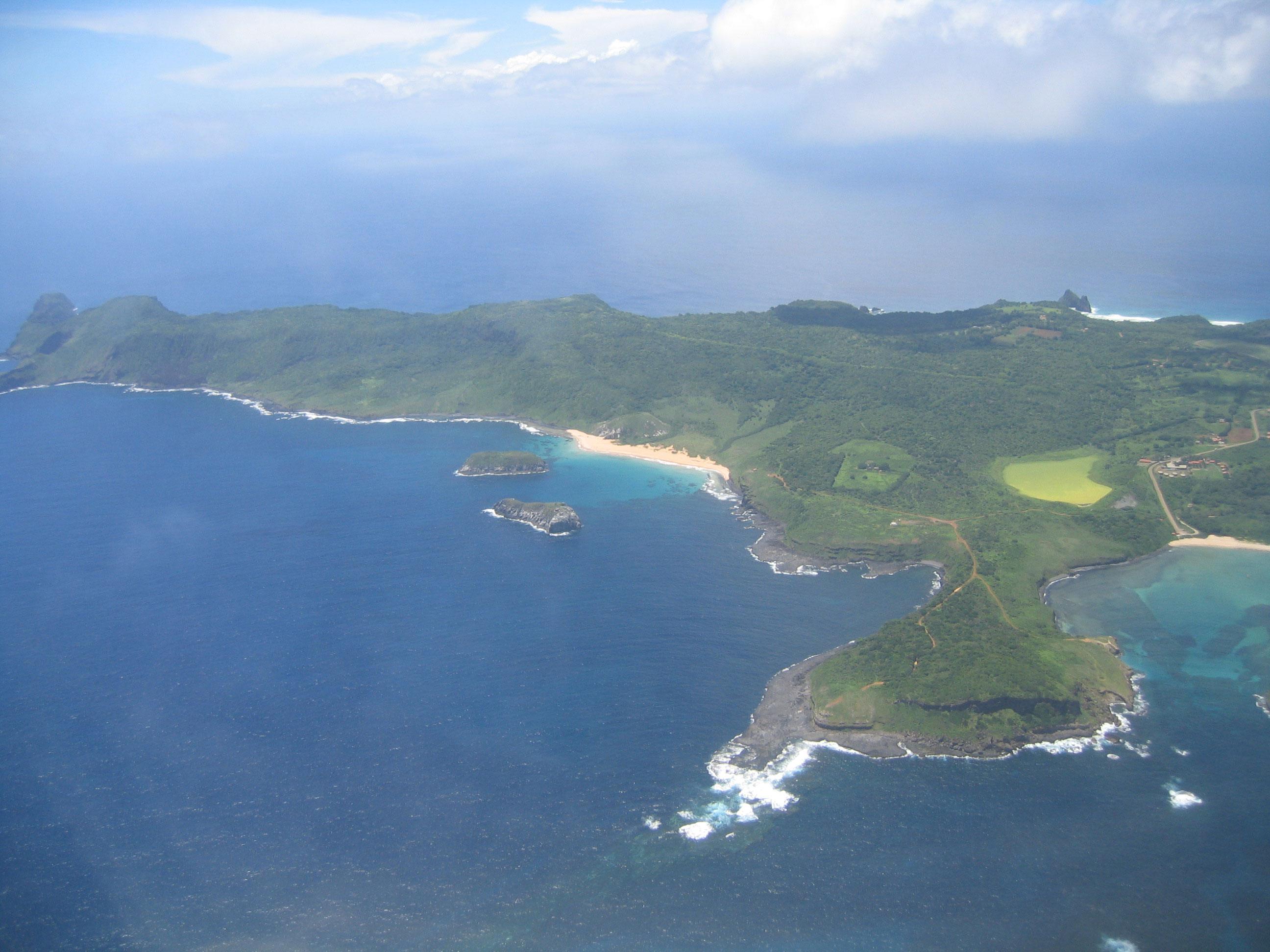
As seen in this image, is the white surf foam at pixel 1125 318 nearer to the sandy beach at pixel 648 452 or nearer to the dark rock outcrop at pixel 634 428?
the dark rock outcrop at pixel 634 428

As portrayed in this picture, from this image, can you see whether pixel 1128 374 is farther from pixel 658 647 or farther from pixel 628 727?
pixel 628 727

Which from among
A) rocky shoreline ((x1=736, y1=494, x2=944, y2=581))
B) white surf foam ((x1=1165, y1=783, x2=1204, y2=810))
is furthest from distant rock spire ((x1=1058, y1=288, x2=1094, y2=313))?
white surf foam ((x1=1165, y1=783, x2=1204, y2=810))

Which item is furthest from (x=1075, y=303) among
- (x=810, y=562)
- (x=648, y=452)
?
(x=810, y=562)

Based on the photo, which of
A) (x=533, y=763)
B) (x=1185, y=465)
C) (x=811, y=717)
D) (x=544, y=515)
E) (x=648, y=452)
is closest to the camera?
(x=533, y=763)

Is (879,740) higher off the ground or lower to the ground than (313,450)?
lower

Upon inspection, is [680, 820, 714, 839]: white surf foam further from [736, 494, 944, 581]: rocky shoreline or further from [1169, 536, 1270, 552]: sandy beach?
[1169, 536, 1270, 552]: sandy beach

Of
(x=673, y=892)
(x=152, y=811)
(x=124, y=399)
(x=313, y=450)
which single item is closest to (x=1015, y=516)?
(x=673, y=892)

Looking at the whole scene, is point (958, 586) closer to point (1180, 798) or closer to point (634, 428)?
point (1180, 798)
